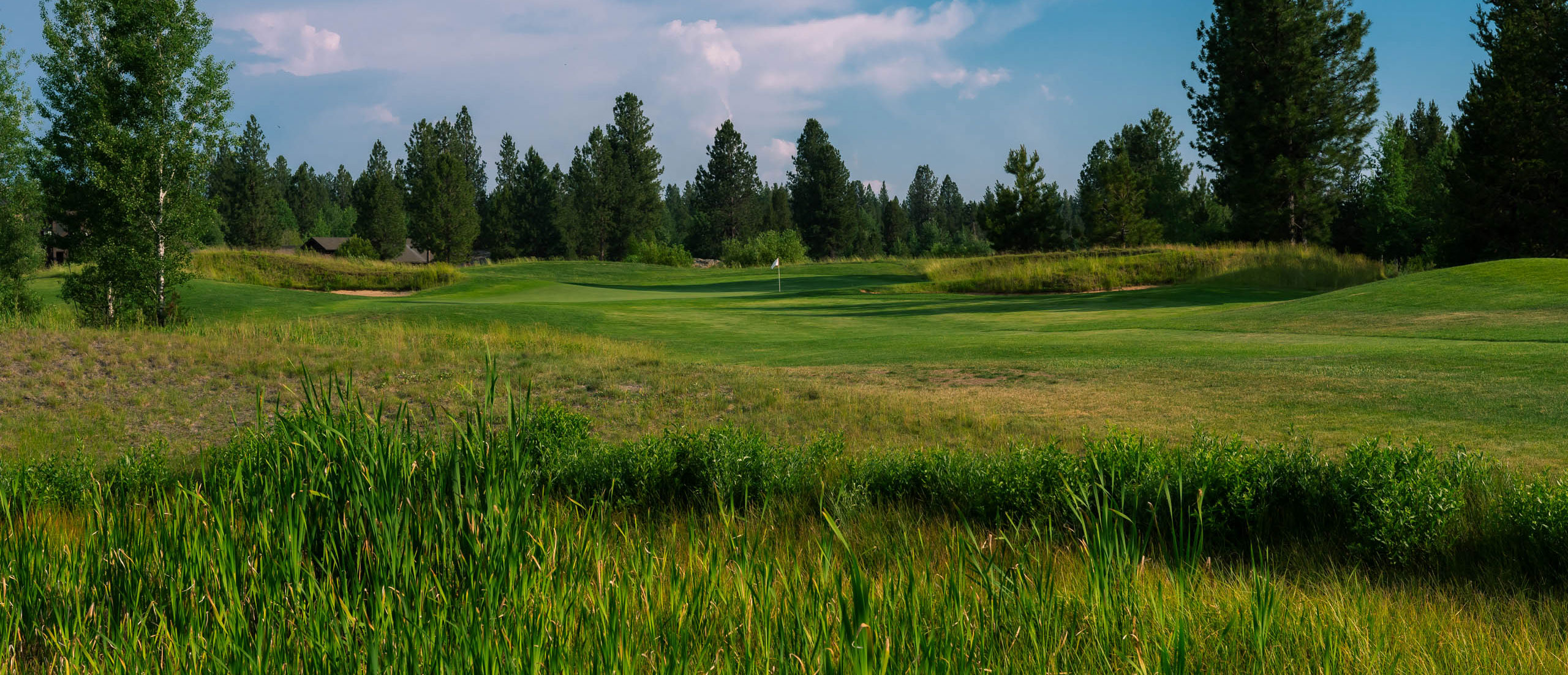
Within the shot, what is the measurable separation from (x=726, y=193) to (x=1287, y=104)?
156 ft

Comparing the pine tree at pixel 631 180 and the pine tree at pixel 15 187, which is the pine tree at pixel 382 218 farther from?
the pine tree at pixel 15 187

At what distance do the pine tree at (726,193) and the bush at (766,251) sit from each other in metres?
14.1

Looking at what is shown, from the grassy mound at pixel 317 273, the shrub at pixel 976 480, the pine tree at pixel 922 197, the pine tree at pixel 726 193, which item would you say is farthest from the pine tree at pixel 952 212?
the shrub at pixel 976 480

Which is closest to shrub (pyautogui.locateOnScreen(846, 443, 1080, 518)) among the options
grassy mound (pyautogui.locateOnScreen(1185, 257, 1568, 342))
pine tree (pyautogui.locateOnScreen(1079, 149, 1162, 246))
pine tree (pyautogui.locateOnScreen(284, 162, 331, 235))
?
grassy mound (pyautogui.locateOnScreen(1185, 257, 1568, 342))

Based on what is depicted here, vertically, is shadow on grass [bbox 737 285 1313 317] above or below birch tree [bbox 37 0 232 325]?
below

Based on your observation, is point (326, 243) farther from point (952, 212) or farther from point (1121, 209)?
point (952, 212)

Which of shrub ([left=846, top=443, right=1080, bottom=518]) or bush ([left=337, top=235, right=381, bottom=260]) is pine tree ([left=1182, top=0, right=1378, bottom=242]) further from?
bush ([left=337, top=235, right=381, bottom=260])

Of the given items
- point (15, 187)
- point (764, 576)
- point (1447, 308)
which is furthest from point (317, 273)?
point (764, 576)

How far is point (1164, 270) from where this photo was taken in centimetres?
3038

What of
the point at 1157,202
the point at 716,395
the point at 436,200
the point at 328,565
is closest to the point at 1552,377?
the point at 716,395

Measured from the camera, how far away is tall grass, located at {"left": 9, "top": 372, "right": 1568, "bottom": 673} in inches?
105

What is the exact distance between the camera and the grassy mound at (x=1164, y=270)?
2786cm

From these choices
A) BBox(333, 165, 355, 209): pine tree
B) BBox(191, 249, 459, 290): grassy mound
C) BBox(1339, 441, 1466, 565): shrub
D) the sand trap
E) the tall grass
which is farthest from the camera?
BBox(333, 165, 355, 209): pine tree

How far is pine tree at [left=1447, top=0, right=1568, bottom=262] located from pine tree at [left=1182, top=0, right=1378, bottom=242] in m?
8.51
